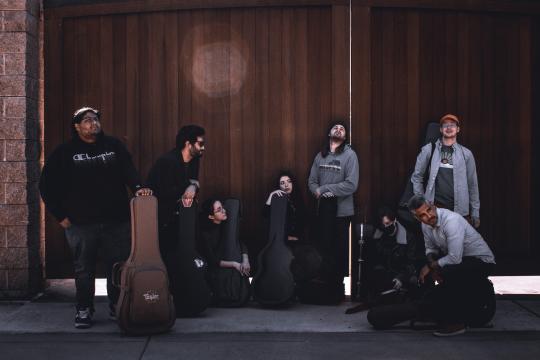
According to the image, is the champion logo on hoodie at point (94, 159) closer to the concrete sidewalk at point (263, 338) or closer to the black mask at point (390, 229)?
the concrete sidewalk at point (263, 338)

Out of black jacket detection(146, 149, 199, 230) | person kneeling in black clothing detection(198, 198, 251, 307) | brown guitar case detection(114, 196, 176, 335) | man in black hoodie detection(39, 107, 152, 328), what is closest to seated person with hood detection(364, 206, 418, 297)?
person kneeling in black clothing detection(198, 198, 251, 307)

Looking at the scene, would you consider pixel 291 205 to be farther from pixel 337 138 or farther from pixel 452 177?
pixel 452 177

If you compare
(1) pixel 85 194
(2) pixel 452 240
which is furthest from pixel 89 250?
(2) pixel 452 240

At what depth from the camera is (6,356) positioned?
191 inches

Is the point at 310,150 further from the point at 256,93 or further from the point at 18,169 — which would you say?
the point at 18,169

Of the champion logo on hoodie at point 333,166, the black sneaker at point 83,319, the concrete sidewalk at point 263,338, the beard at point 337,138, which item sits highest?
the beard at point 337,138

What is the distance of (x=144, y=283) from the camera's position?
17.5ft

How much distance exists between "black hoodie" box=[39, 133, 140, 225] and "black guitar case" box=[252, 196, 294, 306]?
1326 mm

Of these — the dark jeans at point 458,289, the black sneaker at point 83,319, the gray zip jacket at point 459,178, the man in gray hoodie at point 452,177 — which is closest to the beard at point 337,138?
the gray zip jacket at point 459,178

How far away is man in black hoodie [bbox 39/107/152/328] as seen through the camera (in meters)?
5.66

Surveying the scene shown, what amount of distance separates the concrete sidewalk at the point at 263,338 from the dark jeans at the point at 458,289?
7.2 inches

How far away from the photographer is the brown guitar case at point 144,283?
17.4 ft

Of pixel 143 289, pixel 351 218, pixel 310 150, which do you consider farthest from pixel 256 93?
pixel 143 289

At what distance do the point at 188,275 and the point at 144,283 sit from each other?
2.20ft
